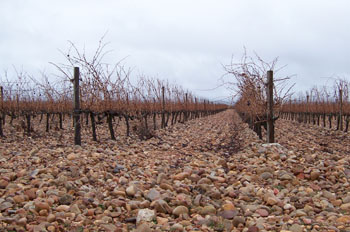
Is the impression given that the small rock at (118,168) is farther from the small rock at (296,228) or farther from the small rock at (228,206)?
the small rock at (296,228)

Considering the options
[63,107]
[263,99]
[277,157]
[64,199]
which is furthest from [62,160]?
[63,107]

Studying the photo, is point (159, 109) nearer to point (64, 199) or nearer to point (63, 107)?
point (63, 107)

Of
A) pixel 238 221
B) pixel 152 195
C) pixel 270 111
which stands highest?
pixel 270 111

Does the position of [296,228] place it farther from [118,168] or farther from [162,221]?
[118,168]

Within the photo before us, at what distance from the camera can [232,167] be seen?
5.43 metres

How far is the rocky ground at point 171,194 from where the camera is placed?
3.05m

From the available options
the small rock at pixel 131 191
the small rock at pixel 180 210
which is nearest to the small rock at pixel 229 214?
the small rock at pixel 180 210

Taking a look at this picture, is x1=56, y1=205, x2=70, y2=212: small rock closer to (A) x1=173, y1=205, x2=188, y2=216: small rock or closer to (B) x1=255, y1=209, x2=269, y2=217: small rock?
(A) x1=173, y1=205, x2=188, y2=216: small rock

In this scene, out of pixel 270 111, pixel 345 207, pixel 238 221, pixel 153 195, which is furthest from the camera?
pixel 270 111

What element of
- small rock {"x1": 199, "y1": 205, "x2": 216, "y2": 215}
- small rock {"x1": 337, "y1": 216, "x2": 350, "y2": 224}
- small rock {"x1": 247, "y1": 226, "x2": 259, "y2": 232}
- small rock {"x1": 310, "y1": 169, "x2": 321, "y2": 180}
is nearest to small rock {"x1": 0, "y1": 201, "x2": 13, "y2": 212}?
small rock {"x1": 199, "y1": 205, "x2": 216, "y2": 215}

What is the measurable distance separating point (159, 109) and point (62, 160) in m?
10.8

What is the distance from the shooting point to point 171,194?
3854 mm

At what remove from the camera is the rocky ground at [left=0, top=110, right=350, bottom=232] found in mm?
3051

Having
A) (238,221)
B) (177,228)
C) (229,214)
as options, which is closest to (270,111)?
(229,214)
